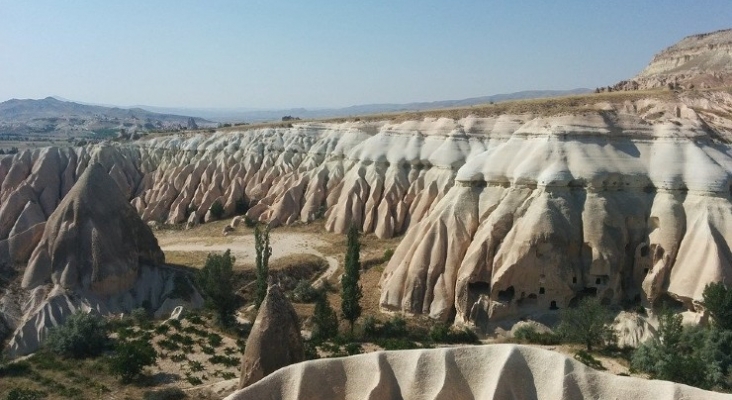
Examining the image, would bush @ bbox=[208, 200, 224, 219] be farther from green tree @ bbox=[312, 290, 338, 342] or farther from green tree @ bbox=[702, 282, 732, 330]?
green tree @ bbox=[702, 282, 732, 330]

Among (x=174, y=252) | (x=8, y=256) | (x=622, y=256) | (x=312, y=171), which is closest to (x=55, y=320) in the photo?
(x=8, y=256)

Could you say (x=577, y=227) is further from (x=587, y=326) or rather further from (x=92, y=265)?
(x=92, y=265)

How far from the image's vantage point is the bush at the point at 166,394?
16438mm

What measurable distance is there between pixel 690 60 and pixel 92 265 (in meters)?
110

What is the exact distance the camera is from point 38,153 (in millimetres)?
63469

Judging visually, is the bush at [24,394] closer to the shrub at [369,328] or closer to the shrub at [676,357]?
the shrub at [369,328]

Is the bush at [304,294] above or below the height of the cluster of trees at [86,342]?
below

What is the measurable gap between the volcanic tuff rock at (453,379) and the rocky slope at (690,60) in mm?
74865

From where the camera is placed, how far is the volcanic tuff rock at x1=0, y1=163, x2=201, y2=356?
2614 cm

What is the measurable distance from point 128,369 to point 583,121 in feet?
83.3

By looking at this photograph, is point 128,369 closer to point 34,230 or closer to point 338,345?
point 338,345

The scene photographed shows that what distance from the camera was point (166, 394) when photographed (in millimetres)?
16609

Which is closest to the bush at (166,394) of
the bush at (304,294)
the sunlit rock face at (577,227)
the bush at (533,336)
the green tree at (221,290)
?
the green tree at (221,290)

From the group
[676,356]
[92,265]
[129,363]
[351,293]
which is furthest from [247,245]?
[676,356]
